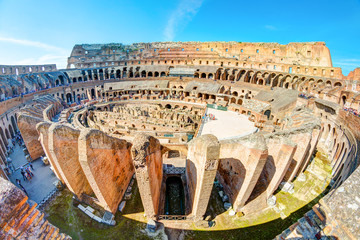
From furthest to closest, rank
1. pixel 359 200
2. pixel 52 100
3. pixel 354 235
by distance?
1. pixel 52 100
2. pixel 359 200
3. pixel 354 235

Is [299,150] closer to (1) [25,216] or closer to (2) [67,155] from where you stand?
(1) [25,216]

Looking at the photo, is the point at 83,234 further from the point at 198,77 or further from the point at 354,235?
the point at 198,77

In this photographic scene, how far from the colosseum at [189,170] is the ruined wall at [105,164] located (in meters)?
0.07

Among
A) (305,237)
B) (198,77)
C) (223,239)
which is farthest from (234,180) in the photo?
(198,77)

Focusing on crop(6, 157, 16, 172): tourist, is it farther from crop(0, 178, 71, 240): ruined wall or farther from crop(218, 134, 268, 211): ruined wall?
crop(218, 134, 268, 211): ruined wall

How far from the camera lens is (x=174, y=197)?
14.0 meters

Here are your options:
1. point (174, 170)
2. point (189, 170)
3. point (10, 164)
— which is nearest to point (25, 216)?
point (189, 170)

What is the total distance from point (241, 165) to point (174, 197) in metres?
6.28

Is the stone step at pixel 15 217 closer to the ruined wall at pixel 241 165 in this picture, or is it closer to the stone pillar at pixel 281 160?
the ruined wall at pixel 241 165

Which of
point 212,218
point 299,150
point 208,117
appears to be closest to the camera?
point 212,218

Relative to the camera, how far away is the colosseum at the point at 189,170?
6.09 metres

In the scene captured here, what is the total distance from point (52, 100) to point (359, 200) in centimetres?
3614

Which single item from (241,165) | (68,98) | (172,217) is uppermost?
(241,165)

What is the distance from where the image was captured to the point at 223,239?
33.5ft
